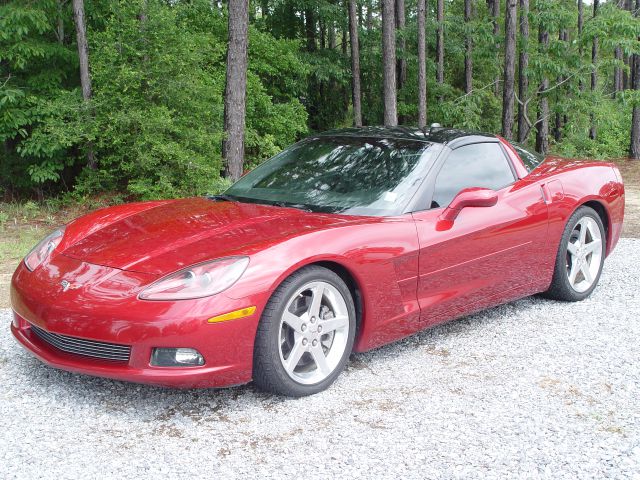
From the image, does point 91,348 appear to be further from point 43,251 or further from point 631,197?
point 631,197

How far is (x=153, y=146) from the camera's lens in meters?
11.6

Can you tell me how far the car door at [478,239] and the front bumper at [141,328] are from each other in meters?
1.34

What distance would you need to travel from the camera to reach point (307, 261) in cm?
346

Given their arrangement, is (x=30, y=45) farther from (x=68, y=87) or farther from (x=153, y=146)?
(x=153, y=146)

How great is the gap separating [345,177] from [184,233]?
122cm

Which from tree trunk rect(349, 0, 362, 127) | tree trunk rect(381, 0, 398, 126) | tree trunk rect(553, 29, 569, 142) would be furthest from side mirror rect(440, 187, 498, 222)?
tree trunk rect(349, 0, 362, 127)

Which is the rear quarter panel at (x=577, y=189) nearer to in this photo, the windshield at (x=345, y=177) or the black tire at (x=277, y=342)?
the windshield at (x=345, y=177)

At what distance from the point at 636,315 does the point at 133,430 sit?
3.86m

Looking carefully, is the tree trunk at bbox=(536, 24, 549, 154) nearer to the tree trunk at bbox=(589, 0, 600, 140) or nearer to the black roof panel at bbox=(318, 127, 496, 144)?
the tree trunk at bbox=(589, 0, 600, 140)

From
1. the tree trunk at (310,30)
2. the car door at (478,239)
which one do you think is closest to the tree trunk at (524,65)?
the tree trunk at (310,30)

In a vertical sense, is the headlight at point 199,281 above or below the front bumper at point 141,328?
above

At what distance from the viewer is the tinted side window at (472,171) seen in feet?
14.4

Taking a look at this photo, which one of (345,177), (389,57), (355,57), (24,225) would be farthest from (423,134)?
(355,57)

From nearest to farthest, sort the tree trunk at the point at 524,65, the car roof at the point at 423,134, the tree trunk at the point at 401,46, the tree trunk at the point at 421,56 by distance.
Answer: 1. the car roof at the point at 423,134
2. the tree trunk at the point at 524,65
3. the tree trunk at the point at 421,56
4. the tree trunk at the point at 401,46
